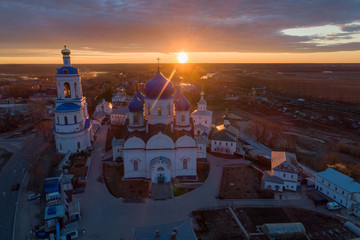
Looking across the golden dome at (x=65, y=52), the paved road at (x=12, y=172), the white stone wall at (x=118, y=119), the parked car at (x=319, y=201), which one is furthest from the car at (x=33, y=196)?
the parked car at (x=319, y=201)

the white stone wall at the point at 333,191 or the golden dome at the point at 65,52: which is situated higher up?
the golden dome at the point at 65,52

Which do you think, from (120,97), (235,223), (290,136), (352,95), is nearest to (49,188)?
(235,223)

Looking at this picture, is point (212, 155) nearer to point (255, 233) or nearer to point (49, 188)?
point (255, 233)

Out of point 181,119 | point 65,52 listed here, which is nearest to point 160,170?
point 181,119

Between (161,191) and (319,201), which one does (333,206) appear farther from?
(161,191)

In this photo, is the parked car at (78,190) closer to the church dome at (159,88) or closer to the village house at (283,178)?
the church dome at (159,88)

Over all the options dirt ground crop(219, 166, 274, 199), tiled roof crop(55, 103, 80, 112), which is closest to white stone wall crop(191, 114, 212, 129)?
dirt ground crop(219, 166, 274, 199)
